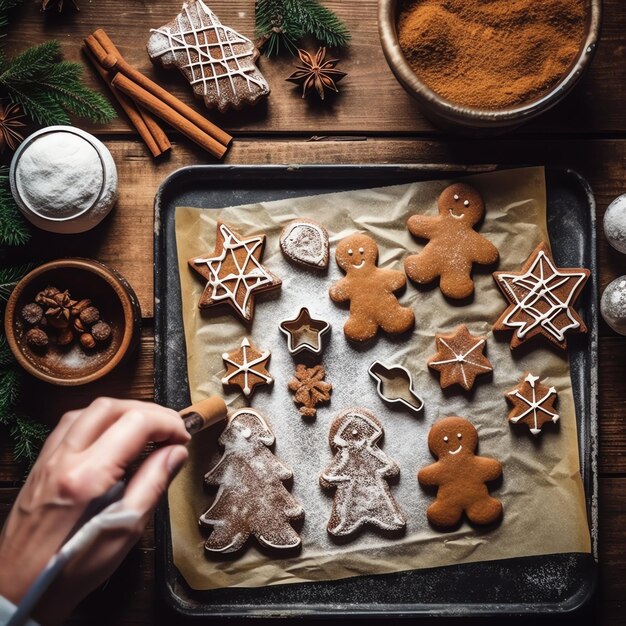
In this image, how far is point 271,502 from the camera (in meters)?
1.77

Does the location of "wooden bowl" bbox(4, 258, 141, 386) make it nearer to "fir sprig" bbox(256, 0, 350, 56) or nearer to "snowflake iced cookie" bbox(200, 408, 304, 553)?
"snowflake iced cookie" bbox(200, 408, 304, 553)

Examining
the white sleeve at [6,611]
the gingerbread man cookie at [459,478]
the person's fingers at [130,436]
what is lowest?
the gingerbread man cookie at [459,478]

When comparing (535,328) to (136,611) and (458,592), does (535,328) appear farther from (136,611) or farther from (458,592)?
(136,611)

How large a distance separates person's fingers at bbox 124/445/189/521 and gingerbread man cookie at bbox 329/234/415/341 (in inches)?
24.0

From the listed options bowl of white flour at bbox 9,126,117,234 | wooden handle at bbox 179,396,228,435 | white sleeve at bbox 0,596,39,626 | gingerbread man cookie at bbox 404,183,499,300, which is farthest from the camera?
gingerbread man cookie at bbox 404,183,499,300

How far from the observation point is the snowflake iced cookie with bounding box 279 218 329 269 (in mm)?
1798

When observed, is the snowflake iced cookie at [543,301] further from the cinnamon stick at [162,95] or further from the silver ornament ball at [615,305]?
the cinnamon stick at [162,95]

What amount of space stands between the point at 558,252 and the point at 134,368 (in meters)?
1.15

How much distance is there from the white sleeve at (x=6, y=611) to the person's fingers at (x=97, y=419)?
285 mm

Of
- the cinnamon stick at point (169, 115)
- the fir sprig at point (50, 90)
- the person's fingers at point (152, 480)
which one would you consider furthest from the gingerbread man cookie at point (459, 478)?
the fir sprig at point (50, 90)

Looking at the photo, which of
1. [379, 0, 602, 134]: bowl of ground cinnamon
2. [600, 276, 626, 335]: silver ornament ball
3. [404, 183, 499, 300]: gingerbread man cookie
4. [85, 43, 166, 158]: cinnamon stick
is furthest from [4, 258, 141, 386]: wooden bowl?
[600, 276, 626, 335]: silver ornament ball

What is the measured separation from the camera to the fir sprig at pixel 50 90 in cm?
177

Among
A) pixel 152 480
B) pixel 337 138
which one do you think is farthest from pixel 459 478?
pixel 337 138

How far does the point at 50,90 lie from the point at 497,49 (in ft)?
3.68
